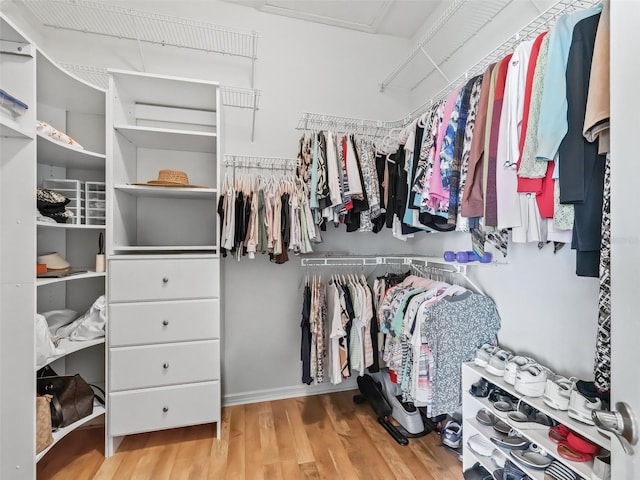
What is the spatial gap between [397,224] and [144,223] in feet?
5.86

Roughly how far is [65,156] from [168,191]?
59cm

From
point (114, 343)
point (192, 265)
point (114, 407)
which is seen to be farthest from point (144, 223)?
point (114, 407)

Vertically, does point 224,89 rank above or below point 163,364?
above

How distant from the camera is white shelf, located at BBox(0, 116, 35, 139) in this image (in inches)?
47.4

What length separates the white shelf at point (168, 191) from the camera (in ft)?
5.71

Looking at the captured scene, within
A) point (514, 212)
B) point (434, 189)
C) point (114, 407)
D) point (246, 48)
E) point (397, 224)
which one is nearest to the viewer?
point (514, 212)

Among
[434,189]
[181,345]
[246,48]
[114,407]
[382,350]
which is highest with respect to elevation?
[246,48]

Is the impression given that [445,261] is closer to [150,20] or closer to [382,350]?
[382,350]

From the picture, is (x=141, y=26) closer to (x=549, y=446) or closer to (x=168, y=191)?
(x=168, y=191)

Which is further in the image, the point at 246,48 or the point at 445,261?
the point at 246,48

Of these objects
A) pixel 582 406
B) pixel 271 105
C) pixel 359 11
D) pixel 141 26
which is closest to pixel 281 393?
pixel 582 406

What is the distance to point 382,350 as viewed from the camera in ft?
6.85

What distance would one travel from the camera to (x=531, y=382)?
122 centimetres

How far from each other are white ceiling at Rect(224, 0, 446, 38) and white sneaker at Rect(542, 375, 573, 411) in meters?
2.53
